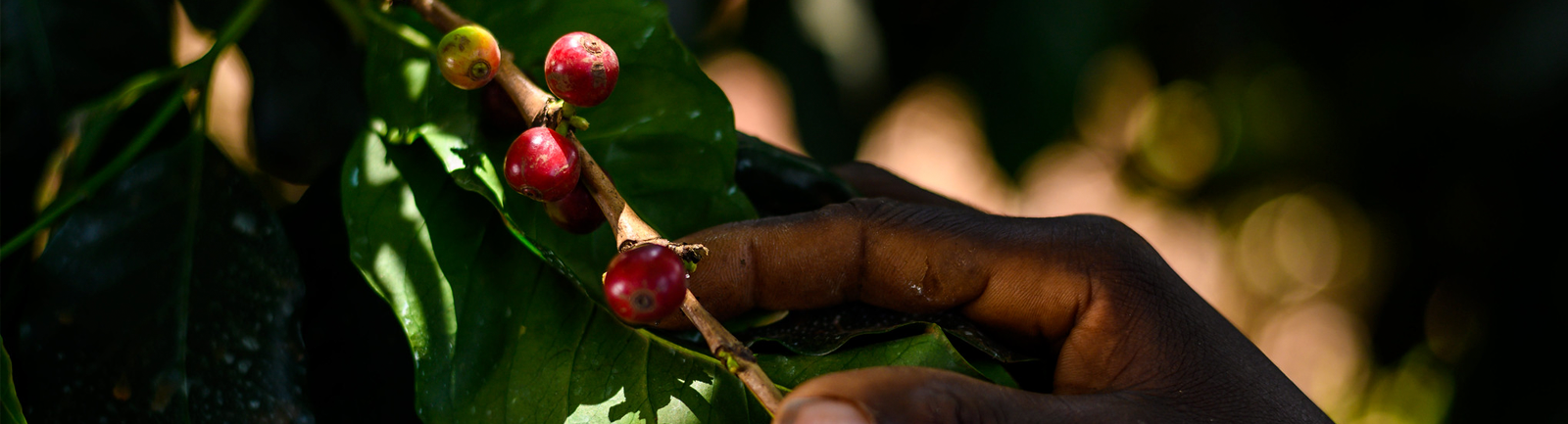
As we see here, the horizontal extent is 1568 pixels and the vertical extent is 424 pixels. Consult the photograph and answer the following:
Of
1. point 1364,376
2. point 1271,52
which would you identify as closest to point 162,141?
point 1271,52

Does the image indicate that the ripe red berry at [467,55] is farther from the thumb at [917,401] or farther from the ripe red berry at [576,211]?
the thumb at [917,401]

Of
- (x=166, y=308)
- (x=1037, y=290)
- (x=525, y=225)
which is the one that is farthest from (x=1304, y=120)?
(x=166, y=308)

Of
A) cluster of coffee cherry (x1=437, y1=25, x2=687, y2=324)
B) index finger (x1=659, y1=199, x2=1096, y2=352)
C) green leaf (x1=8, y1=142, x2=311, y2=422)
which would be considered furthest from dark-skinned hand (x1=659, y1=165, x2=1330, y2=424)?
green leaf (x1=8, y1=142, x2=311, y2=422)

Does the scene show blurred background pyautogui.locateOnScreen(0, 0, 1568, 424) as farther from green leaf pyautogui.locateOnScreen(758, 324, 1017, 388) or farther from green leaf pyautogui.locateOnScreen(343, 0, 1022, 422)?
green leaf pyautogui.locateOnScreen(758, 324, 1017, 388)

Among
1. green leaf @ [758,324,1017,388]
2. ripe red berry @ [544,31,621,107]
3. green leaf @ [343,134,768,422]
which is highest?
ripe red berry @ [544,31,621,107]

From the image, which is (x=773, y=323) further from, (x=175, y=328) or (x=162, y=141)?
(x=162, y=141)

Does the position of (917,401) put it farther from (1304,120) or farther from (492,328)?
(1304,120)
